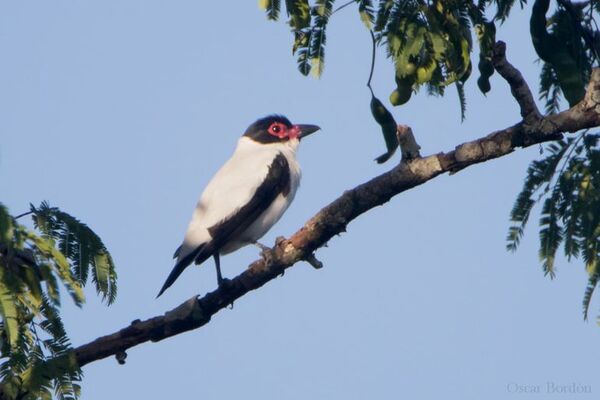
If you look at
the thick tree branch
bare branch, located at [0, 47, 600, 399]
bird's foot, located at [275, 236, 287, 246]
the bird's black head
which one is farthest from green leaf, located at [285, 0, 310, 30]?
the bird's black head

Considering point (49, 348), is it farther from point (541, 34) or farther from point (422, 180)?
point (541, 34)

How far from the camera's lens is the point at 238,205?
7371 mm

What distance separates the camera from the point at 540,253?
16.0 feet

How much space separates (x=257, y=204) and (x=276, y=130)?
5.11ft

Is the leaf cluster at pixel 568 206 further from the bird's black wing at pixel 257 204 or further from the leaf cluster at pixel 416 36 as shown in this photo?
the bird's black wing at pixel 257 204

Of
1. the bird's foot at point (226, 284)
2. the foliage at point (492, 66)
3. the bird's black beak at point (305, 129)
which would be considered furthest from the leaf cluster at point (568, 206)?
the bird's black beak at point (305, 129)

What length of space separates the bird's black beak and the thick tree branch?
3.45 meters

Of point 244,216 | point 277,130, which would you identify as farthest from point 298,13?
point 277,130

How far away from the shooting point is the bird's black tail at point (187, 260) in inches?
263

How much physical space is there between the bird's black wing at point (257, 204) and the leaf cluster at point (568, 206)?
8.77 ft

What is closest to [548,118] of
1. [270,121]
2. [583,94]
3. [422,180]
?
[583,94]

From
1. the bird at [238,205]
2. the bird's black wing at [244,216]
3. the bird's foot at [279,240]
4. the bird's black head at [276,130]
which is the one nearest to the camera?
the bird's foot at [279,240]

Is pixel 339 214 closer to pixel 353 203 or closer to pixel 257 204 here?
pixel 353 203

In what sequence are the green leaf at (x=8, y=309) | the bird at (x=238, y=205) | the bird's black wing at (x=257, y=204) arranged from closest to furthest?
the green leaf at (x=8, y=309) → the bird at (x=238, y=205) → the bird's black wing at (x=257, y=204)
